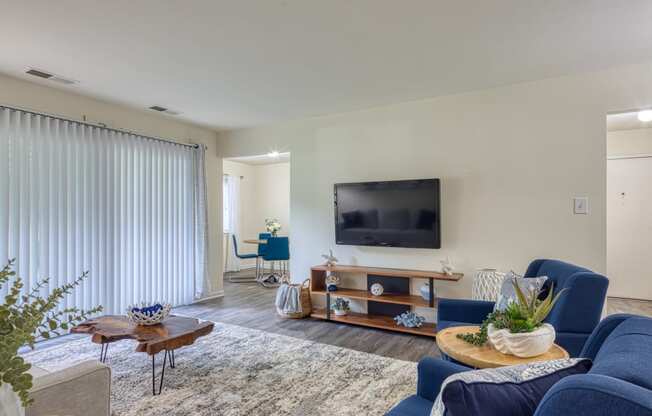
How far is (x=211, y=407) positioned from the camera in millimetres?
2316

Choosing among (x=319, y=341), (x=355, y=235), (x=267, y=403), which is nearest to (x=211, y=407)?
(x=267, y=403)

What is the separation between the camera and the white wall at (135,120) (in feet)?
11.2

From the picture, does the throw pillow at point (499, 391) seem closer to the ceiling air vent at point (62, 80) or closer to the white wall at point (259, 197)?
the ceiling air vent at point (62, 80)

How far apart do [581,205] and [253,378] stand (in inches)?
128

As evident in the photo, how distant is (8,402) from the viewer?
2.88 feet

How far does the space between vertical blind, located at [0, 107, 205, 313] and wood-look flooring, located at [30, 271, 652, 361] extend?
0.54 meters

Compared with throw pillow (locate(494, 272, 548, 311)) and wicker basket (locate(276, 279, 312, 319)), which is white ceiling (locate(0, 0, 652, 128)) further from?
wicker basket (locate(276, 279, 312, 319))

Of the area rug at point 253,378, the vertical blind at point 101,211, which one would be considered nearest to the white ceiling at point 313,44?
the vertical blind at point 101,211

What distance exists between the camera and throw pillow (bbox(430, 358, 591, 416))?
0.86m

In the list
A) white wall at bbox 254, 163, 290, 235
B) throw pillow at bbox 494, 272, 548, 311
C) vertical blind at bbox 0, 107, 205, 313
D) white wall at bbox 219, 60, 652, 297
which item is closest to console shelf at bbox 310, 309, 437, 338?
white wall at bbox 219, 60, 652, 297

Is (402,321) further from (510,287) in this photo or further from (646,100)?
(646,100)

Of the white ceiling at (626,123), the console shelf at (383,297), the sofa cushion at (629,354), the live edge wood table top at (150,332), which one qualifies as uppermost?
the white ceiling at (626,123)

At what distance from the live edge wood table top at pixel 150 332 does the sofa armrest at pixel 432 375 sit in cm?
172

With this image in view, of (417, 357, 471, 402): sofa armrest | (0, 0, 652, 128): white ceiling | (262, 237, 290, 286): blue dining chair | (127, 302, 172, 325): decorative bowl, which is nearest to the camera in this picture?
(417, 357, 471, 402): sofa armrest
